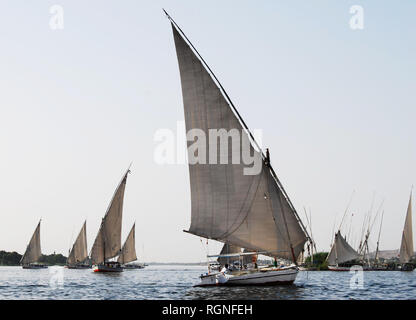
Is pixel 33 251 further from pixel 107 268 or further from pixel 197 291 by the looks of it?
pixel 197 291

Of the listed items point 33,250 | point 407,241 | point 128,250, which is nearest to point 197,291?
point 407,241

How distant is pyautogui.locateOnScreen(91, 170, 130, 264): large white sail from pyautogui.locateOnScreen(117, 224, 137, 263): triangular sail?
83.9 feet

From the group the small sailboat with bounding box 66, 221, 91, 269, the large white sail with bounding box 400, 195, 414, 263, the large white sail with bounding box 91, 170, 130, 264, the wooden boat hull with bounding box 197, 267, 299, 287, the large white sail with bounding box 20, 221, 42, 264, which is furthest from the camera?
the large white sail with bounding box 20, 221, 42, 264

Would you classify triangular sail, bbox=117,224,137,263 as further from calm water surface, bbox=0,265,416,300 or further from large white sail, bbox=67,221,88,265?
calm water surface, bbox=0,265,416,300

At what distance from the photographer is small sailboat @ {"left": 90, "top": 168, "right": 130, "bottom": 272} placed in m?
110

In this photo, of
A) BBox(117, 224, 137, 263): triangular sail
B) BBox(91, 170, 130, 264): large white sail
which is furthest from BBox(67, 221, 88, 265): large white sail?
BBox(91, 170, 130, 264): large white sail

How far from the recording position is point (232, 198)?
51.9 metres

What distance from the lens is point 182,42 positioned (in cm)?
4888

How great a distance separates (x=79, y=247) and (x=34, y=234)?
17723mm

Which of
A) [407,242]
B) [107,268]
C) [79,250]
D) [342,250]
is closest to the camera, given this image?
[107,268]

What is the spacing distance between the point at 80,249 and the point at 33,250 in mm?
19591

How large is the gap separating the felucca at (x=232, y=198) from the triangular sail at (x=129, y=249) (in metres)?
98.1
